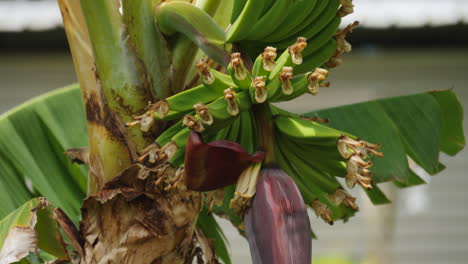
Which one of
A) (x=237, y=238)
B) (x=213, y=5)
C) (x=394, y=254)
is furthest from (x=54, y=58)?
(x=213, y=5)

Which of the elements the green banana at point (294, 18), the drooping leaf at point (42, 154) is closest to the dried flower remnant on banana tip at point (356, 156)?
the green banana at point (294, 18)

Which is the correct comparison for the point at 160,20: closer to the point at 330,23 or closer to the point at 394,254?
the point at 330,23

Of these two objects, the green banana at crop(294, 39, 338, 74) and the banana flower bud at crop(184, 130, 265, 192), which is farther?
the green banana at crop(294, 39, 338, 74)

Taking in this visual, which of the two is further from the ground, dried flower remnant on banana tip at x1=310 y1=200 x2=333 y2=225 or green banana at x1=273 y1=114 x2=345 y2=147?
green banana at x1=273 y1=114 x2=345 y2=147

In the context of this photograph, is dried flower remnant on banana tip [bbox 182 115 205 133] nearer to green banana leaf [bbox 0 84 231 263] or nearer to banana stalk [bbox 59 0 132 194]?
banana stalk [bbox 59 0 132 194]

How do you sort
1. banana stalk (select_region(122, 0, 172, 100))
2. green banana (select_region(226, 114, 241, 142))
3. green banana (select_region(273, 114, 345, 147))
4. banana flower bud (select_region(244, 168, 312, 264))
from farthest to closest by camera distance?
banana stalk (select_region(122, 0, 172, 100))
green banana (select_region(226, 114, 241, 142))
green banana (select_region(273, 114, 345, 147))
banana flower bud (select_region(244, 168, 312, 264))

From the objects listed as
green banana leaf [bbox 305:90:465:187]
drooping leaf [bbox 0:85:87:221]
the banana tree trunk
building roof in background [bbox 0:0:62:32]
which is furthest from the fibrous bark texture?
building roof in background [bbox 0:0:62:32]

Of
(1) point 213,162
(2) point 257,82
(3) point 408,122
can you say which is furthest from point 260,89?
(3) point 408,122

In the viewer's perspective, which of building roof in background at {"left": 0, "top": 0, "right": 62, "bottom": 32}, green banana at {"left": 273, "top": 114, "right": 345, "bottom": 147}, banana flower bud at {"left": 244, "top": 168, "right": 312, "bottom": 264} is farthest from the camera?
building roof in background at {"left": 0, "top": 0, "right": 62, "bottom": 32}
